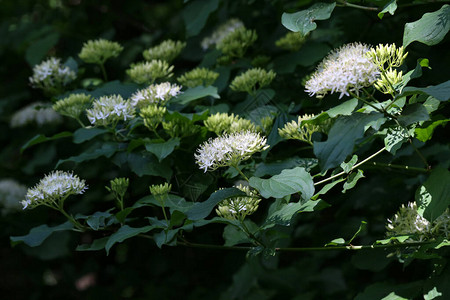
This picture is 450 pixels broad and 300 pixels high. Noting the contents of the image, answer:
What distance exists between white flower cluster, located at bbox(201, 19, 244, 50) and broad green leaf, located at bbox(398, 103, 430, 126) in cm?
130

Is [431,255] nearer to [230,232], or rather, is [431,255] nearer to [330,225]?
[230,232]

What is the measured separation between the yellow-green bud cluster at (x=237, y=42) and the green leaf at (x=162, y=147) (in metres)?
0.75

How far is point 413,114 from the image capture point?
146 centimetres

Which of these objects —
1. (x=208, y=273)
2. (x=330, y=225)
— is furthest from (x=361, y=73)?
(x=208, y=273)

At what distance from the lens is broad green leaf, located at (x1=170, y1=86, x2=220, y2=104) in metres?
2.07

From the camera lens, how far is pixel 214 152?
1.68 metres

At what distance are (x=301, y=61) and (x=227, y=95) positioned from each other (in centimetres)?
38

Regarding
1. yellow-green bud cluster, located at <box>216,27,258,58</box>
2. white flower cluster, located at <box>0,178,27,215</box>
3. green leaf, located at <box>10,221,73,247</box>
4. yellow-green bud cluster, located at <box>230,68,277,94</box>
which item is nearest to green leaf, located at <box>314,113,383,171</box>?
yellow-green bud cluster, located at <box>230,68,277,94</box>

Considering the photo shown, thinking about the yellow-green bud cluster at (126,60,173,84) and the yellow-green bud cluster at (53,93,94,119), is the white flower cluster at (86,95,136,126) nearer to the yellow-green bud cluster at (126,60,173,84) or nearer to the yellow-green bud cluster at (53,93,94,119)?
the yellow-green bud cluster at (53,93,94,119)

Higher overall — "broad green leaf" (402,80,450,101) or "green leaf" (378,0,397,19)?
"green leaf" (378,0,397,19)

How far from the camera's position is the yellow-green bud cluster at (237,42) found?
2.52m

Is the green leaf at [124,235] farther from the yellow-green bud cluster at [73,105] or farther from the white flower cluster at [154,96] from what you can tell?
the yellow-green bud cluster at [73,105]

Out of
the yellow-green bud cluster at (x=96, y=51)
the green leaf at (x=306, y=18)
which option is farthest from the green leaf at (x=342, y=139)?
the yellow-green bud cluster at (x=96, y=51)

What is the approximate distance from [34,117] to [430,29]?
2.47 metres
